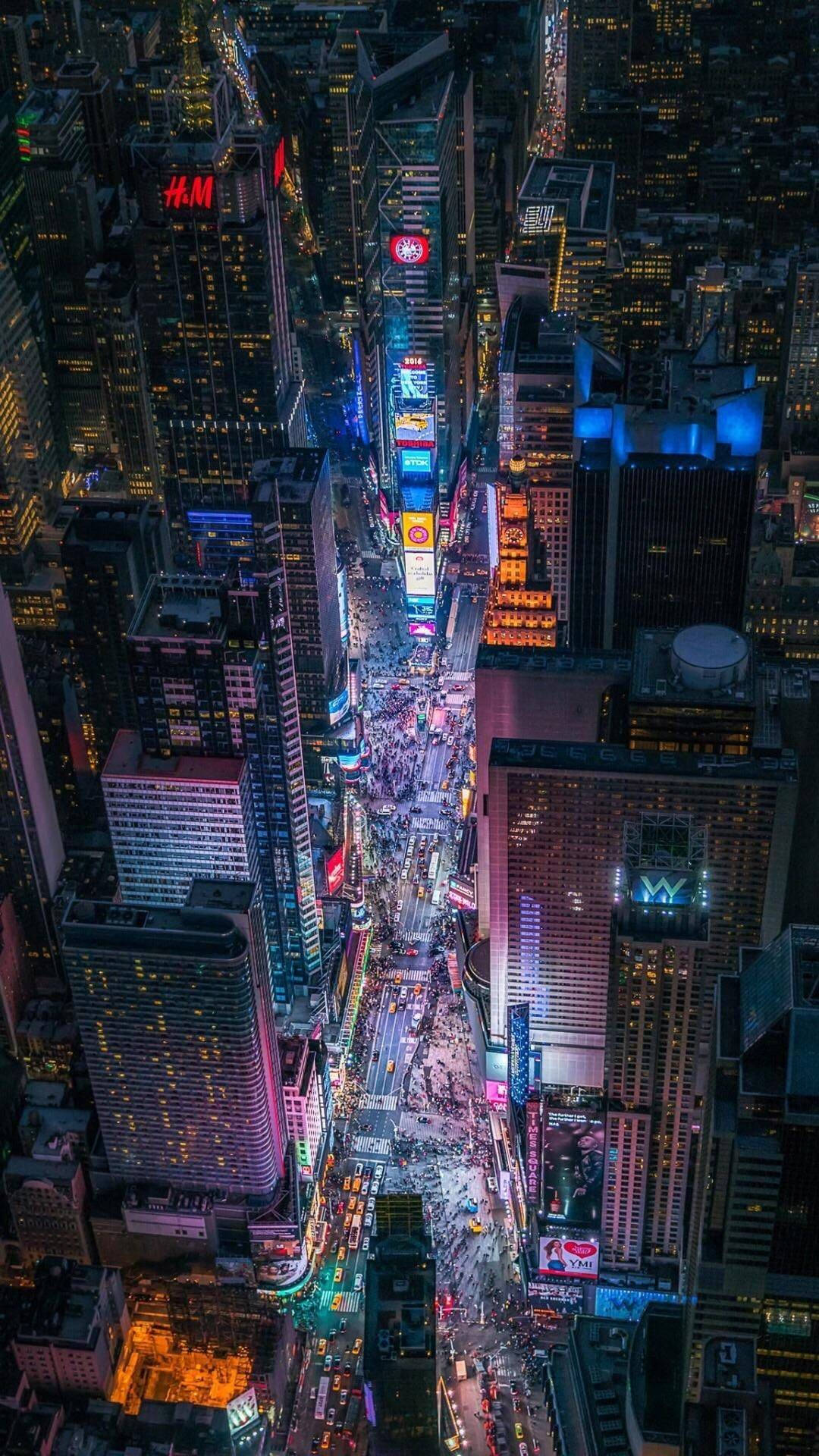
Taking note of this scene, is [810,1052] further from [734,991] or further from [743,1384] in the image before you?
[743,1384]

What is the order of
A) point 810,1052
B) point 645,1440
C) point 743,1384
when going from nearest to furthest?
point 810,1052, point 743,1384, point 645,1440

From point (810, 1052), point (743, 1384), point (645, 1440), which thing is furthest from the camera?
point (645, 1440)

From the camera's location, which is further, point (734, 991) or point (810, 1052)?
point (734, 991)

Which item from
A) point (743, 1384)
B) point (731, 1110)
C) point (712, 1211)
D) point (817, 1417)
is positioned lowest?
point (817, 1417)

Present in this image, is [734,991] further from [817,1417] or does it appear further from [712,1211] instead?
[817,1417]

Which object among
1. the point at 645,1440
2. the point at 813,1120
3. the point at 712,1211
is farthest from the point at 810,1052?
the point at 645,1440

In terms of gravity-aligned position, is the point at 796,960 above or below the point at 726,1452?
above
